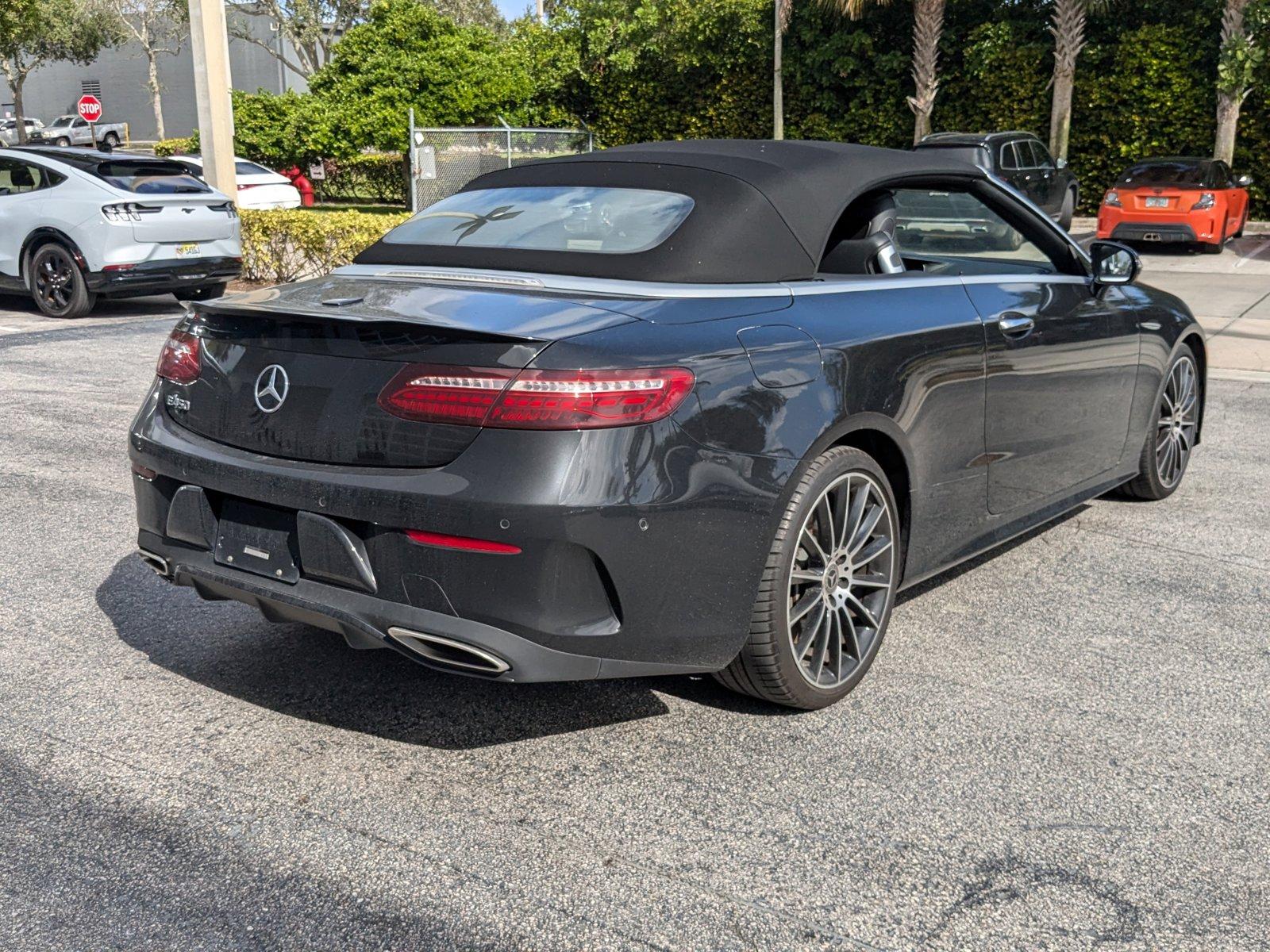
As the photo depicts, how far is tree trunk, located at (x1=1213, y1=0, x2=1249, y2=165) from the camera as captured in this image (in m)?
21.7

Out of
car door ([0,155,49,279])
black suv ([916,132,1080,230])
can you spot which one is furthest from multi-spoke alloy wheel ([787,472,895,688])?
black suv ([916,132,1080,230])

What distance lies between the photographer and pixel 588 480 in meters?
2.93

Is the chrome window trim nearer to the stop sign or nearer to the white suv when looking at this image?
the white suv

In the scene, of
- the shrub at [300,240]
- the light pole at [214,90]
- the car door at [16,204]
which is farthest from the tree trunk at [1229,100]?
the car door at [16,204]

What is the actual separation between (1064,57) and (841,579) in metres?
22.6

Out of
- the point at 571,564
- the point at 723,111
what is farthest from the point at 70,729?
the point at 723,111

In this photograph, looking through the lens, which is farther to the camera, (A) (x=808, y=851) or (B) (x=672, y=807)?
(B) (x=672, y=807)

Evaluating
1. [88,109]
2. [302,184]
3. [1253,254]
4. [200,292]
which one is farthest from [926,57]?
[88,109]

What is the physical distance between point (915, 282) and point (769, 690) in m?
1.39

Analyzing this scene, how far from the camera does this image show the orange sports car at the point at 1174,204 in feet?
61.3

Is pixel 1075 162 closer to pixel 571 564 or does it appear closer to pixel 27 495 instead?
pixel 27 495

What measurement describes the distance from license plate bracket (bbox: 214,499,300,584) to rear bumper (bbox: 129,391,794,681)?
0.03 metres

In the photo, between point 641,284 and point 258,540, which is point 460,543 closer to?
point 258,540

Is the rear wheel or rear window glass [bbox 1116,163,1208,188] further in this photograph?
rear window glass [bbox 1116,163,1208,188]
